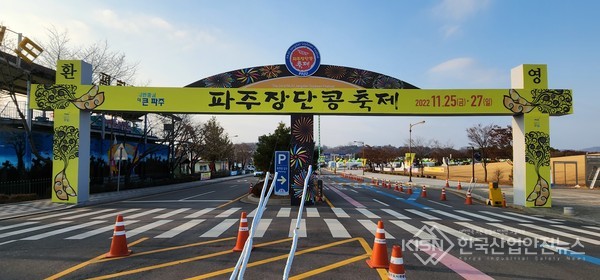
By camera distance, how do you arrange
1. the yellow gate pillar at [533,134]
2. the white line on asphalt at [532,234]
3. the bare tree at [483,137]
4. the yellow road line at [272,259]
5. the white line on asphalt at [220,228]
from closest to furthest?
the yellow road line at [272,259]
the white line on asphalt at [532,234]
the white line on asphalt at [220,228]
the yellow gate pillar at [533,134]
the bare tree at [483,137]

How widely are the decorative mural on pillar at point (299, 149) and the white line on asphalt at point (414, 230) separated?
6268mm

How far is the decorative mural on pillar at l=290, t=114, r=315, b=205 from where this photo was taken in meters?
17.6

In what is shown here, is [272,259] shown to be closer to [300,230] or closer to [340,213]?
[300,230]

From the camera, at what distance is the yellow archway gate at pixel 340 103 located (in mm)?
17281

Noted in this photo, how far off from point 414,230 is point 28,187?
21.3 meters

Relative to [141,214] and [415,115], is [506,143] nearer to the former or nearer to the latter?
[415,115]

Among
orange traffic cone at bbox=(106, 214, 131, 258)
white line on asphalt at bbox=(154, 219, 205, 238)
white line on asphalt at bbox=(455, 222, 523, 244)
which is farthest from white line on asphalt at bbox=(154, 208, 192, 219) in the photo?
white line on asphalt at bbox=(455, 222, 523, 244)

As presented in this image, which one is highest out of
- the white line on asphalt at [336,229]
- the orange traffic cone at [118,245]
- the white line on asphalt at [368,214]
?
the orange traffic cone at [118,245]

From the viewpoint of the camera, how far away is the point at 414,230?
34.4 feet

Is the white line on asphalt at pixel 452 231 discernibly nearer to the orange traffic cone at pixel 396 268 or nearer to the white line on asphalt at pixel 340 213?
the white line on asphalt at pixel 340 213

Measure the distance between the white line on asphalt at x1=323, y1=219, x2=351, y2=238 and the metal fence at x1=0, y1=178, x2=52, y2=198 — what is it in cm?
1762

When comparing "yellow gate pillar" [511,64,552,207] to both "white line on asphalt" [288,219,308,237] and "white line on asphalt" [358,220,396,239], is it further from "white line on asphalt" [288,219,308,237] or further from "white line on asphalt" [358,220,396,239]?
"white line on asphalt" [288,219,308,237]

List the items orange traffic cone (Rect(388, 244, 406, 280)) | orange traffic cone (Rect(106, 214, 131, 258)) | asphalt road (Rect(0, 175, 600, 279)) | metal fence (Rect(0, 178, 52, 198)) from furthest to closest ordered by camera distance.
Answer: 1. metal fence (Rect(0, 178, 52, 198))
2. orange traffic cone (Rect(106, 214, 131, 258))
3. asphalt road (Rect(0, 175, 600, 279))
4. orange traffic cone (Rect(388, 244, 406, 280))

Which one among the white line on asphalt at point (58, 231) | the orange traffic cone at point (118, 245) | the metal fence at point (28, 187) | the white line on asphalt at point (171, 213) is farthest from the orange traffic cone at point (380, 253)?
the metal fence at point (28, 187)
